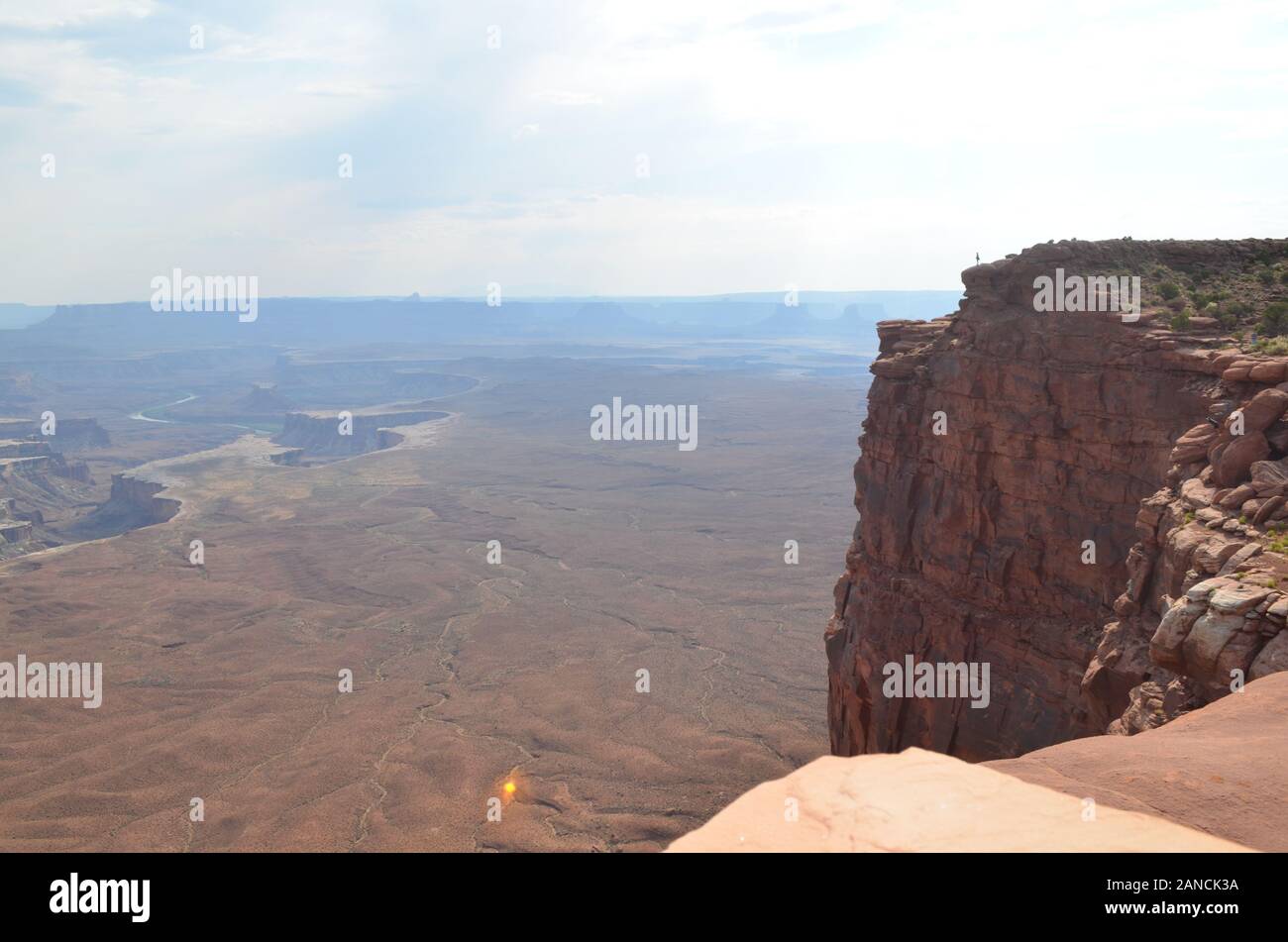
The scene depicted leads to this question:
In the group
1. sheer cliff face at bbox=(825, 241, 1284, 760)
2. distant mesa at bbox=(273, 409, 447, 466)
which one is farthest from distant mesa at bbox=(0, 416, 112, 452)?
sheer cliff face at bbox=(825, 241, 1284, 760)

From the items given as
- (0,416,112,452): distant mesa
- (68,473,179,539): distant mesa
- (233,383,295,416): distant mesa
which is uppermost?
(233,383,295,416): distant mesa
